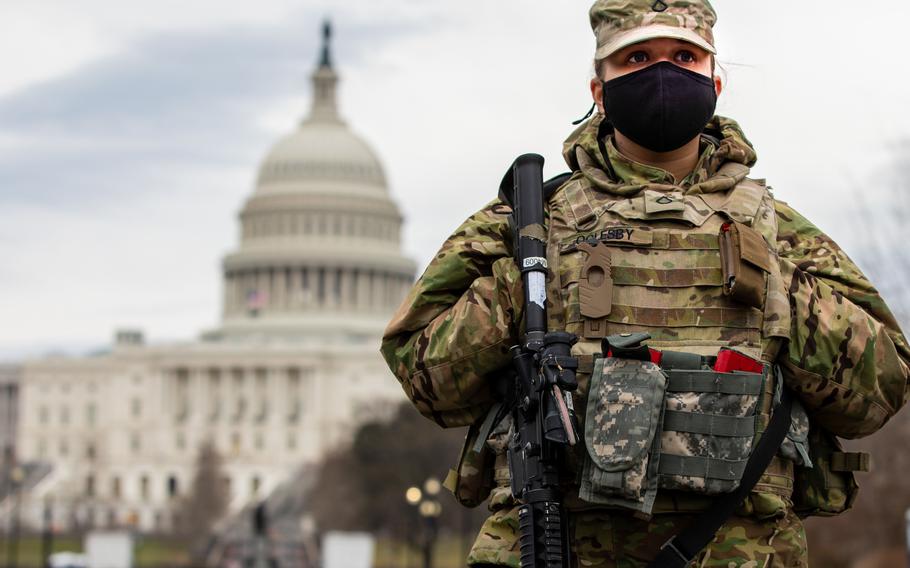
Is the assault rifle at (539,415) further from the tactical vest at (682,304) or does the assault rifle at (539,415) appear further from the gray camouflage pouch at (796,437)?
the gray camouflage pouch at (796,437)

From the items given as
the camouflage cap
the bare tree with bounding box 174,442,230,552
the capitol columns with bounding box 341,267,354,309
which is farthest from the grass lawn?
the camouflage cap

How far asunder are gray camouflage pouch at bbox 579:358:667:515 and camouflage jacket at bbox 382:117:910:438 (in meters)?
0.48

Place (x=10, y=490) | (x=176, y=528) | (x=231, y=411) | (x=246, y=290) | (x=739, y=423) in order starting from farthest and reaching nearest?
(x=246, y=290) → (x=231, y=411) → (x=10, y=490) → (x=176, y=528) → (x=739, y=423)

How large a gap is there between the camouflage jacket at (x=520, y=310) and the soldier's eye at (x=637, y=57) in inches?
11.0

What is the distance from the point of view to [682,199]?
19.7 feet

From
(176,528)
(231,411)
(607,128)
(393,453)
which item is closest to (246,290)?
(231,411)

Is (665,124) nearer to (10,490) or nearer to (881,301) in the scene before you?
(881,301)

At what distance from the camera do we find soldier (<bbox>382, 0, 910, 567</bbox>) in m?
5.74

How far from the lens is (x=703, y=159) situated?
6.21 m

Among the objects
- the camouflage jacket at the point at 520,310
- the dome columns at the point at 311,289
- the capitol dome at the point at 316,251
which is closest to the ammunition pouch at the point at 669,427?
the camouflage jacket at the point at 520,310

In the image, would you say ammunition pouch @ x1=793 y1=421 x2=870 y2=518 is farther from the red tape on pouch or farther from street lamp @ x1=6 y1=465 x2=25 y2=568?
street lamp @ x1=6 y1=465 x2=25 y2=568

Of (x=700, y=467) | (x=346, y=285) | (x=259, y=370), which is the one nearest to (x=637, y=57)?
(x=700, y=467)

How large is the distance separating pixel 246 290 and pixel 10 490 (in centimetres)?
3767

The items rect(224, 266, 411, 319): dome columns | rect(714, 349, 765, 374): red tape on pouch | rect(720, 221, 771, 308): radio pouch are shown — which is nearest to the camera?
rect(714, 349, 765, 374): red tape on pouch
